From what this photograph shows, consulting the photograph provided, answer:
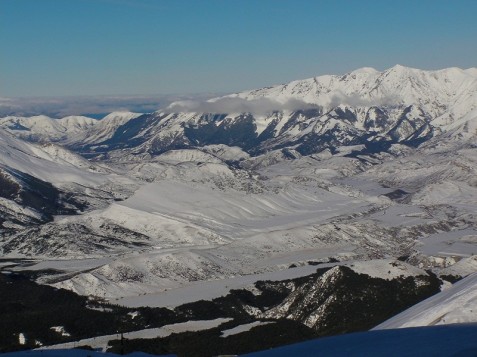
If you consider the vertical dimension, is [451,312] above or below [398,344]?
below

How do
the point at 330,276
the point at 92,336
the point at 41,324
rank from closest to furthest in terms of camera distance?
the point at 92,336, the point at 41,324, the point at 330,276

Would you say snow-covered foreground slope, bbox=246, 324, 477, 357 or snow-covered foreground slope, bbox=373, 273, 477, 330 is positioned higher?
snow-covered foreground slope, bbox=246, 324, 477, 357

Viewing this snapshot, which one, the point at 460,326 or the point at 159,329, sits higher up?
the point at 460,326

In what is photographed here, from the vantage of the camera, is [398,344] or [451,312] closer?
[398,344]

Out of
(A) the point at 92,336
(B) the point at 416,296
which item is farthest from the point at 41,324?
(B) the point at 416,296

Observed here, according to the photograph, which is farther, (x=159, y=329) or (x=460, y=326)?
(x=159, y=329)

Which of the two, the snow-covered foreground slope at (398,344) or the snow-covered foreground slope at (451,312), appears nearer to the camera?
the snow-covered foreground slope at (398,344)

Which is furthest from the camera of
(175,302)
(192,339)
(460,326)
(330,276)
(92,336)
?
(175,302)

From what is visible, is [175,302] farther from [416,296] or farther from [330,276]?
[416,296]

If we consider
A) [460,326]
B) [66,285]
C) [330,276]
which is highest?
[460,326]

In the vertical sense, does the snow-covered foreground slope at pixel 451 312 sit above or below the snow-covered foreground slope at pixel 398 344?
below

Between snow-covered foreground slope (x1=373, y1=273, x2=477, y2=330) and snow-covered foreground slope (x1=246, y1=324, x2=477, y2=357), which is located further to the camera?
snow-covered foreground slope (x1=373, y1=273, x2=477, y2=330)
